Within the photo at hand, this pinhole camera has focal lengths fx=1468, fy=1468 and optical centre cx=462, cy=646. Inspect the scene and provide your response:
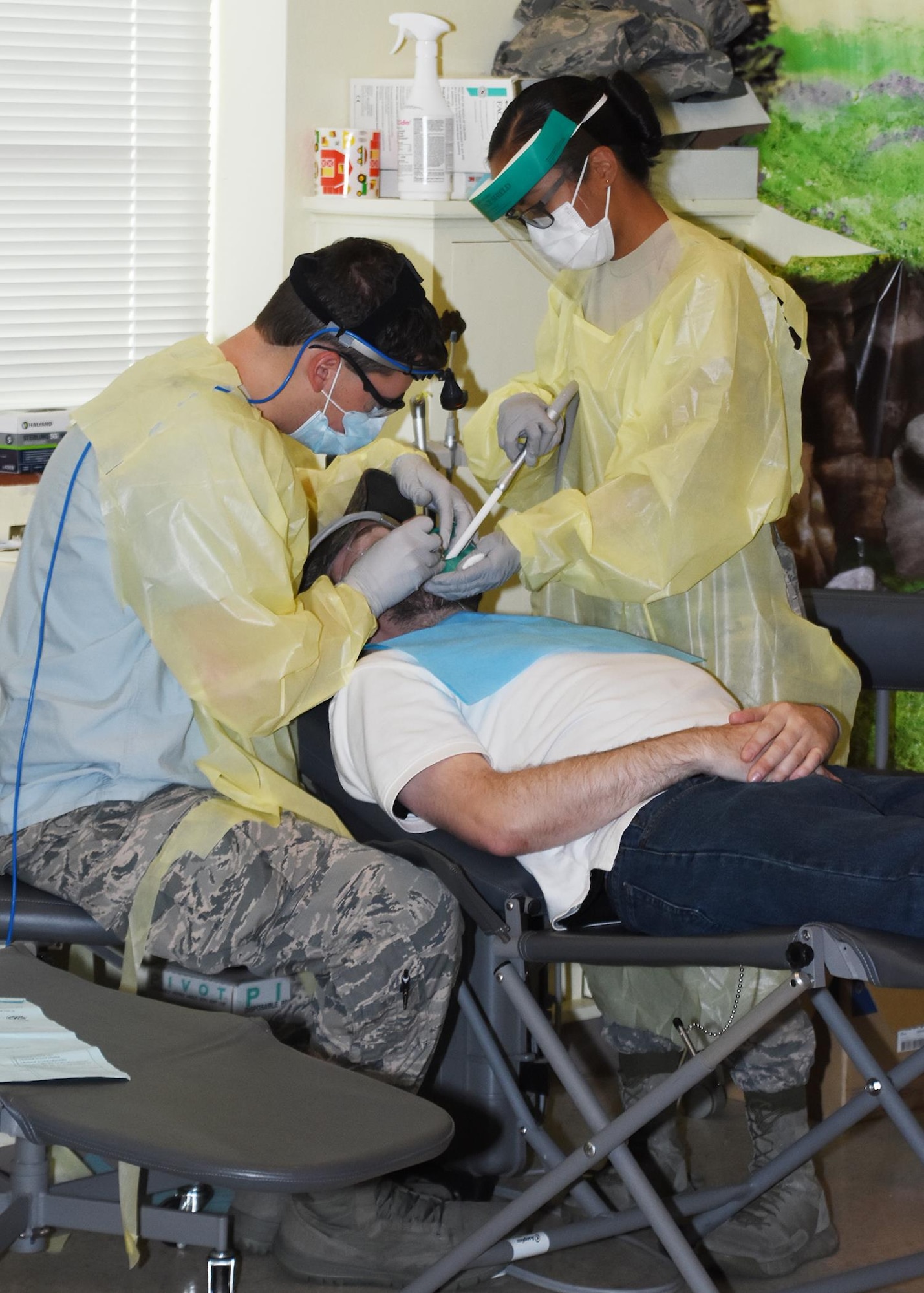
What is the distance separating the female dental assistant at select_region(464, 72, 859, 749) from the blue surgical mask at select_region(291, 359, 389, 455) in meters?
0.24

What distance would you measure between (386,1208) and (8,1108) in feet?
2.58

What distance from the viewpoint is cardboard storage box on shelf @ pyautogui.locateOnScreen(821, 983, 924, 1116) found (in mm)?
2381

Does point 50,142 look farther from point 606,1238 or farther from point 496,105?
point 606,1238

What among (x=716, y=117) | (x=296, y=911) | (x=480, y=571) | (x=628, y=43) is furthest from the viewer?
(x=716, y=117)

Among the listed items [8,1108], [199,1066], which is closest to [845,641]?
[199,1066]

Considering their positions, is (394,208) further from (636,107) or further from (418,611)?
(418,611)

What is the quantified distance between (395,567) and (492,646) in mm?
172

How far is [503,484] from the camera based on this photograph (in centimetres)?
210

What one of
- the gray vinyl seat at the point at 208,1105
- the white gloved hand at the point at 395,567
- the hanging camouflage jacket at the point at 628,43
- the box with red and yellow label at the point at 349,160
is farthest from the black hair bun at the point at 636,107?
the gray vinyl seat at the point at 208,1105

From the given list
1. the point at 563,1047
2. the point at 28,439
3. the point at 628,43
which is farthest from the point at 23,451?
the point at 563,1047

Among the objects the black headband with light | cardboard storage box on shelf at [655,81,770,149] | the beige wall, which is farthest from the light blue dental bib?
cardboard storage box on shelf at [655,81,770,149]

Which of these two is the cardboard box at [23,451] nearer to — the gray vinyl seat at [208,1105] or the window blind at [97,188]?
the window blind at [97,188]

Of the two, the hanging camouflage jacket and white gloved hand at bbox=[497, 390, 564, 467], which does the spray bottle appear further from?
white gloved hand at bbox=[497, 390, 564, 467]

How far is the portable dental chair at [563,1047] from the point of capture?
4.95 feet
